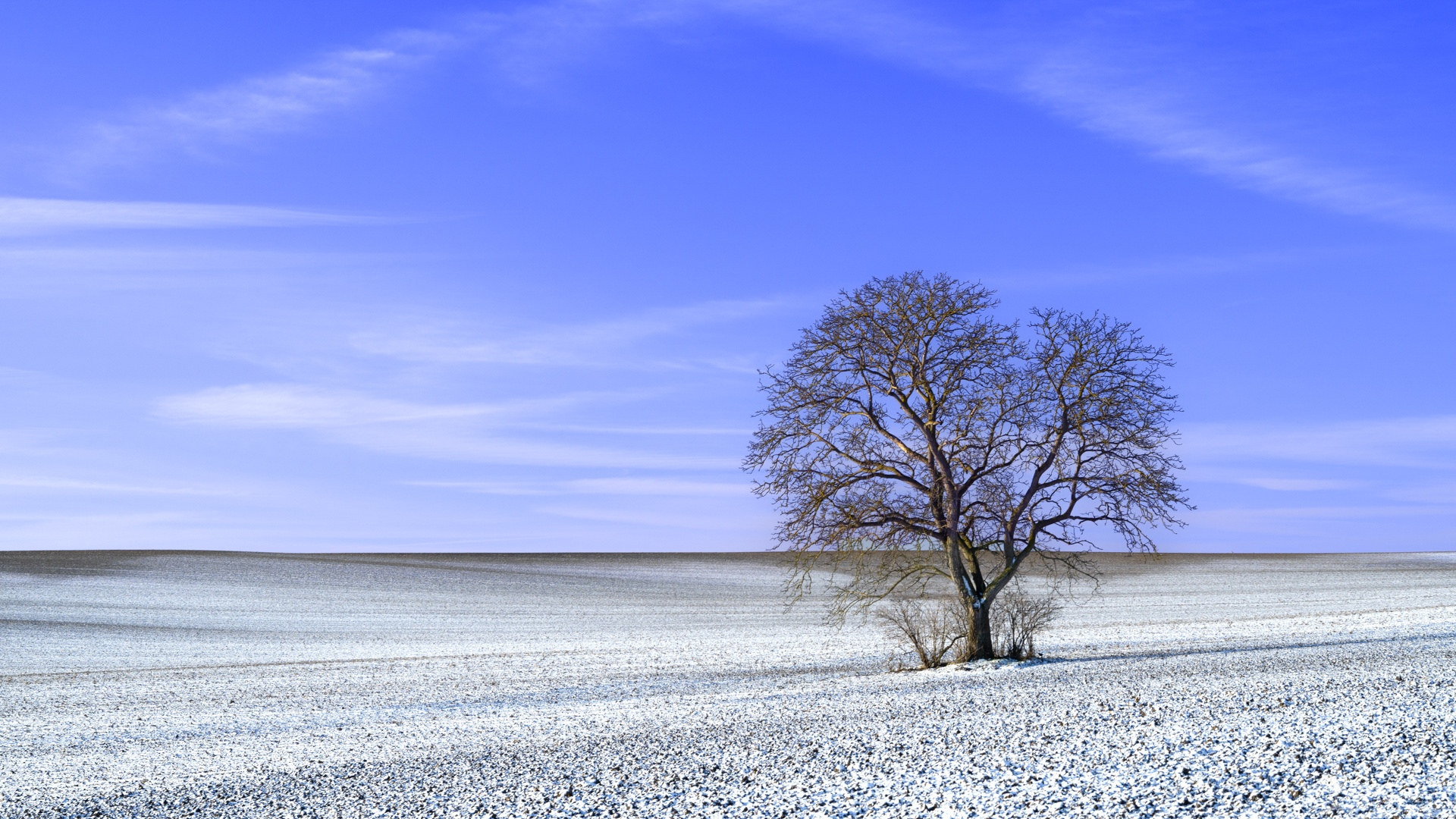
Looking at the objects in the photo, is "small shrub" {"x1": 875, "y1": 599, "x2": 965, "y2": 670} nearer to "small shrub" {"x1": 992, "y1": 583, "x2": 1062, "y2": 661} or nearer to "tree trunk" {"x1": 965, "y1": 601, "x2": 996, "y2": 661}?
"tree trunk" {"x1": 965, "y1": 601, "x2": 996, "y2": 661}

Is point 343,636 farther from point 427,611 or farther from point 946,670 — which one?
point 946,670

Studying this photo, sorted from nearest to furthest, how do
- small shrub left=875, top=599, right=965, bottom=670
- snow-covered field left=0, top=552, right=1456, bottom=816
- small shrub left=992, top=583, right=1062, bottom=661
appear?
snow-covered field left=0, top=552, right=1456, bottom=816, small shrub left=875, top=599, right=965, bottom=670, small shrub left=992, top=583, right=1062, bottom=661

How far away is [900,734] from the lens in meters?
11.6

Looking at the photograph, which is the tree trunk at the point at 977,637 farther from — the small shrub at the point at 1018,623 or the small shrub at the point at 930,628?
the small shrub at the point at 1018,623

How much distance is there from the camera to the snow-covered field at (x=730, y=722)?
885cm

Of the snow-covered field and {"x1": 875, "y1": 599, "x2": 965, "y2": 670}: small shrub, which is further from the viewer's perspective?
{"x1": 875, "y1": 599, "x2": 965, "y2": 670}: small shrub

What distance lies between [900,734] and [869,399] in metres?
9.77

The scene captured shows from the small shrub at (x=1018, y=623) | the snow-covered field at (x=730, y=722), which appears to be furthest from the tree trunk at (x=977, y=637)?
the snow-covered field at (x=730, y=722)

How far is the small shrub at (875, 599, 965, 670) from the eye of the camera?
2022 centimetres

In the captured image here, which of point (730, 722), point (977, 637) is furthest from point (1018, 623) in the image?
point (730, 722)

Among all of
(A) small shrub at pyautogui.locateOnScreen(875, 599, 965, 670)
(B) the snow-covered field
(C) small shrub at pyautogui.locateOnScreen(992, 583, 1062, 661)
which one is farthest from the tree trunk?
(B) the snow-covered field

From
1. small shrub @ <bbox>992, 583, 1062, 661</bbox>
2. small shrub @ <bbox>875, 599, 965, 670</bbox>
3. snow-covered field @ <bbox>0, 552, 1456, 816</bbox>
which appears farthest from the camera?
small shrub @ <bbox>992, 583, 1062, 661</bbox>

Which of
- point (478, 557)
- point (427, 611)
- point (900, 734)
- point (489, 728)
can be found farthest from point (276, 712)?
point (478, 557)

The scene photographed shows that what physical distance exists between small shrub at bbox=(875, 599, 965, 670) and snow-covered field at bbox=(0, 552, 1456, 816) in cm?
103
